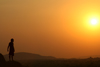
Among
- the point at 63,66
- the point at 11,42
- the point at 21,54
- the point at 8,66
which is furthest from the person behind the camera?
the point at 21,54

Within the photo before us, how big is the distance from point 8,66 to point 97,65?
51.8ft

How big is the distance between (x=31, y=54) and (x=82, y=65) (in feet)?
456

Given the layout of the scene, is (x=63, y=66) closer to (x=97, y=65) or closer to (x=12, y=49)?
(x=97, y=65)

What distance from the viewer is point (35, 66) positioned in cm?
4100

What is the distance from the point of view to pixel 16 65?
2333cm

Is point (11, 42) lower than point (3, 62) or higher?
higher

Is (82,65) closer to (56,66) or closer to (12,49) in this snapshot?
(56,66)

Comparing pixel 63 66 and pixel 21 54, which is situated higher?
pixel 21 54

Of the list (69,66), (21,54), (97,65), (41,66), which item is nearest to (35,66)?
(41,66)

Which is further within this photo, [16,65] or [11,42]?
[11,42]

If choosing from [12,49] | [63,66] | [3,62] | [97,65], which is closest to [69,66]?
[63,66]

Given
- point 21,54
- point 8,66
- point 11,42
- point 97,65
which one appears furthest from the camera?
point 21,54

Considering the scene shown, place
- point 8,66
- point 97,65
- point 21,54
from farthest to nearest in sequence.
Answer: point 21,54 → point 97,65 → point 8,66

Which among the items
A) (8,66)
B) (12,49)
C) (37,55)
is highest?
(37,55)
